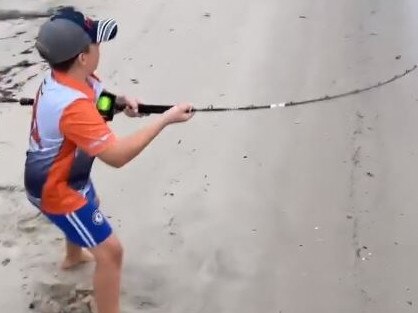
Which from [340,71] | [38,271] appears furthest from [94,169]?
[340,71]

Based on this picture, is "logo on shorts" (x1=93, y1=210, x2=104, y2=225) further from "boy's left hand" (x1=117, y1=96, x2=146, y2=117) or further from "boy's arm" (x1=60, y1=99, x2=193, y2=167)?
"boy's left hand" (x1=117, y1=96, x2=146, y2=117)

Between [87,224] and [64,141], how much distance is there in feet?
1.07

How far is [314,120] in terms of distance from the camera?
4605mm

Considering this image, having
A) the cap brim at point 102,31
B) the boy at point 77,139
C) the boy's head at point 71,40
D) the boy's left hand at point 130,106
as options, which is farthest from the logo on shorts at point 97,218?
the cap brim at point 102,31

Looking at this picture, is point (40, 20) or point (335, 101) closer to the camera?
point (335, 101)

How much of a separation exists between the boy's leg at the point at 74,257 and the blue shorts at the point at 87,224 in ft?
1.61

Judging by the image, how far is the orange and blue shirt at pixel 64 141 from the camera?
2.60 m

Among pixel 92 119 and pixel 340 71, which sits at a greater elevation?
pixel 92 119

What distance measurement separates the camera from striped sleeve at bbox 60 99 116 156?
102 inches

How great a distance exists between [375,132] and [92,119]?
92.2 inches

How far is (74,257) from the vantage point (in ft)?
11.1

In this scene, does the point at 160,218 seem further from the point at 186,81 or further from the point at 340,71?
the point at 340,71

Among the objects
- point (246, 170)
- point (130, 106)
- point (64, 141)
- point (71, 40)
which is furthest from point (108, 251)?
point (246, 170)

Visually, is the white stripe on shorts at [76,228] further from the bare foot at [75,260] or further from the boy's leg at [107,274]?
the bare foot at [75,260]
